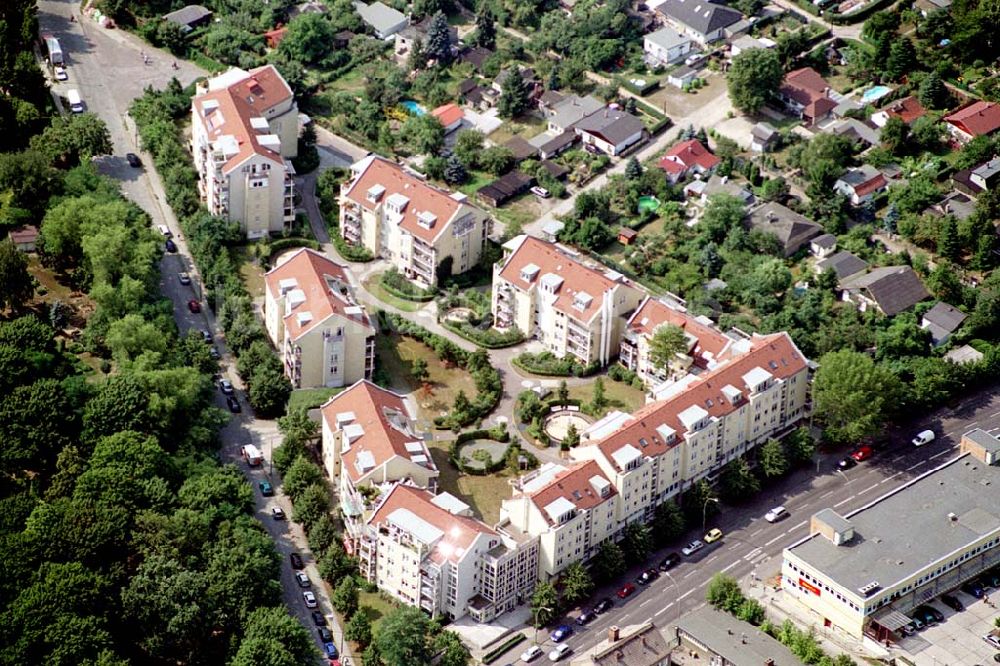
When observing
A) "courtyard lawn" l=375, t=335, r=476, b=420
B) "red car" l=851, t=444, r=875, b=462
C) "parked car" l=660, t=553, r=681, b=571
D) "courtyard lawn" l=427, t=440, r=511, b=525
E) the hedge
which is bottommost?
the hedge

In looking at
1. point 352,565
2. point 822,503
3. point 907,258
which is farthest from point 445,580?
point 907,258

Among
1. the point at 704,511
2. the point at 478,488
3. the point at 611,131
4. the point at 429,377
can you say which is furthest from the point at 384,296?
the point at 704,511

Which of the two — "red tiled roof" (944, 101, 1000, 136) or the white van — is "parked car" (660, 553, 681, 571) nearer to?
"red tiled roof" (944, 101, 1000, 136)

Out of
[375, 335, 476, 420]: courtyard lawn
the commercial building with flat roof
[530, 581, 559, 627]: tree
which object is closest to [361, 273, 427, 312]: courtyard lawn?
[375, 335, 476, 420]: courtyard lawn

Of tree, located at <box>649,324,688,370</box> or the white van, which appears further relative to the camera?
the white van

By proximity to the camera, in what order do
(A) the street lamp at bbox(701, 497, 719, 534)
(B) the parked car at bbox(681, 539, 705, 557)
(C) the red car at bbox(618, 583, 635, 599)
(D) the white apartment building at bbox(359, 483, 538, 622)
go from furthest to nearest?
(A) the street lamp at bbox(701, 497, 719, 534) → (B) the parked car at bbox(681, 539, 705, 557) → (C) the red car at bbox(618, 583, 635, 599) → (D) the white apartment building at bbox(359, 483, 538, 622)

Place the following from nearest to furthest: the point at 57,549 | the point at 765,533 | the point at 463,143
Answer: the point at 57,549 → the point at 765,533 → the point at 463,143

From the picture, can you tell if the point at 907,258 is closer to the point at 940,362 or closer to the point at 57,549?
the point at 940,362

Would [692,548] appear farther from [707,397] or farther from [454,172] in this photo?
[454,172]

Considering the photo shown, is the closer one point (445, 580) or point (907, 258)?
point (445, 580)
